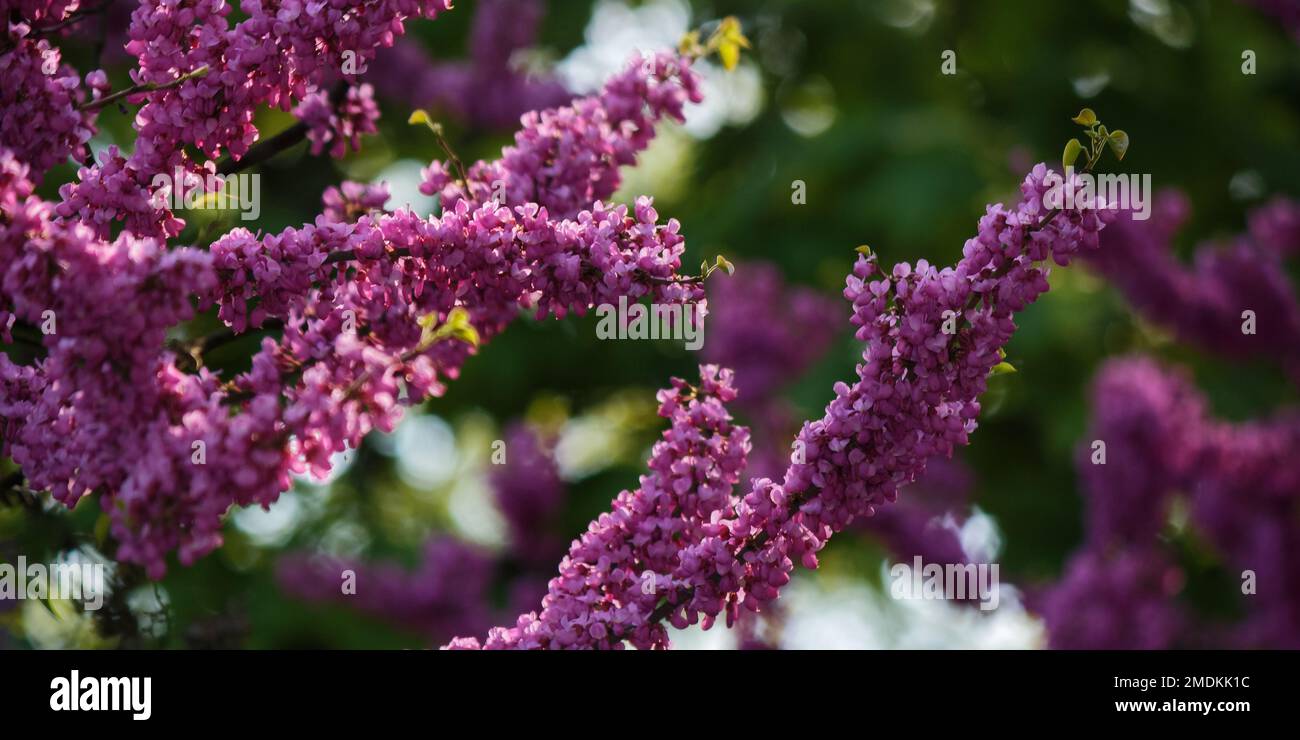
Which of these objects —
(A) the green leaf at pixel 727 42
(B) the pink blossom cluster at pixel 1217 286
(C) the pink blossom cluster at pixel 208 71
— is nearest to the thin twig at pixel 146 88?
(C) the pink blossom cluster at pixel 208 71

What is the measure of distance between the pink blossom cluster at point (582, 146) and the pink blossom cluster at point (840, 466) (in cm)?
93

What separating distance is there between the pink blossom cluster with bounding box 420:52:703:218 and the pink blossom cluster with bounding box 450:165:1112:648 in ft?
3.07

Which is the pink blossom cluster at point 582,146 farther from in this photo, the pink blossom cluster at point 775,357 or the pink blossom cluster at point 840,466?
the pink blossom cluster at point 775,357

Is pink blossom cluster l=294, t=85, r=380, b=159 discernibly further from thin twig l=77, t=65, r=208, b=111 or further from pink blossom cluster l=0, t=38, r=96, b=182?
pink blossom cluster l=0, t=38, r=96, b=182

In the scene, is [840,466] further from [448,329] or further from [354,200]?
[354,200]

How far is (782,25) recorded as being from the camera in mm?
12633

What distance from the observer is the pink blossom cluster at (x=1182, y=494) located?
7945 mm

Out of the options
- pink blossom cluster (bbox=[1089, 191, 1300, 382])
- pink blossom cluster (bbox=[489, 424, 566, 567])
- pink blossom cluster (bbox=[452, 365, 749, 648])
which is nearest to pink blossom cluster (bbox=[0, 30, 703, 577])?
pink blossom cluster (bbox=[452, 365, 749, 648])

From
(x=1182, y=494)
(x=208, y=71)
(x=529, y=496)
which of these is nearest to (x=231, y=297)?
(x=208, y=71)

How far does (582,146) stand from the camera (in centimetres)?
382

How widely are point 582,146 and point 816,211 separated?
23.4 feet

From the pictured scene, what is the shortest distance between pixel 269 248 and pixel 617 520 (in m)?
0.99
